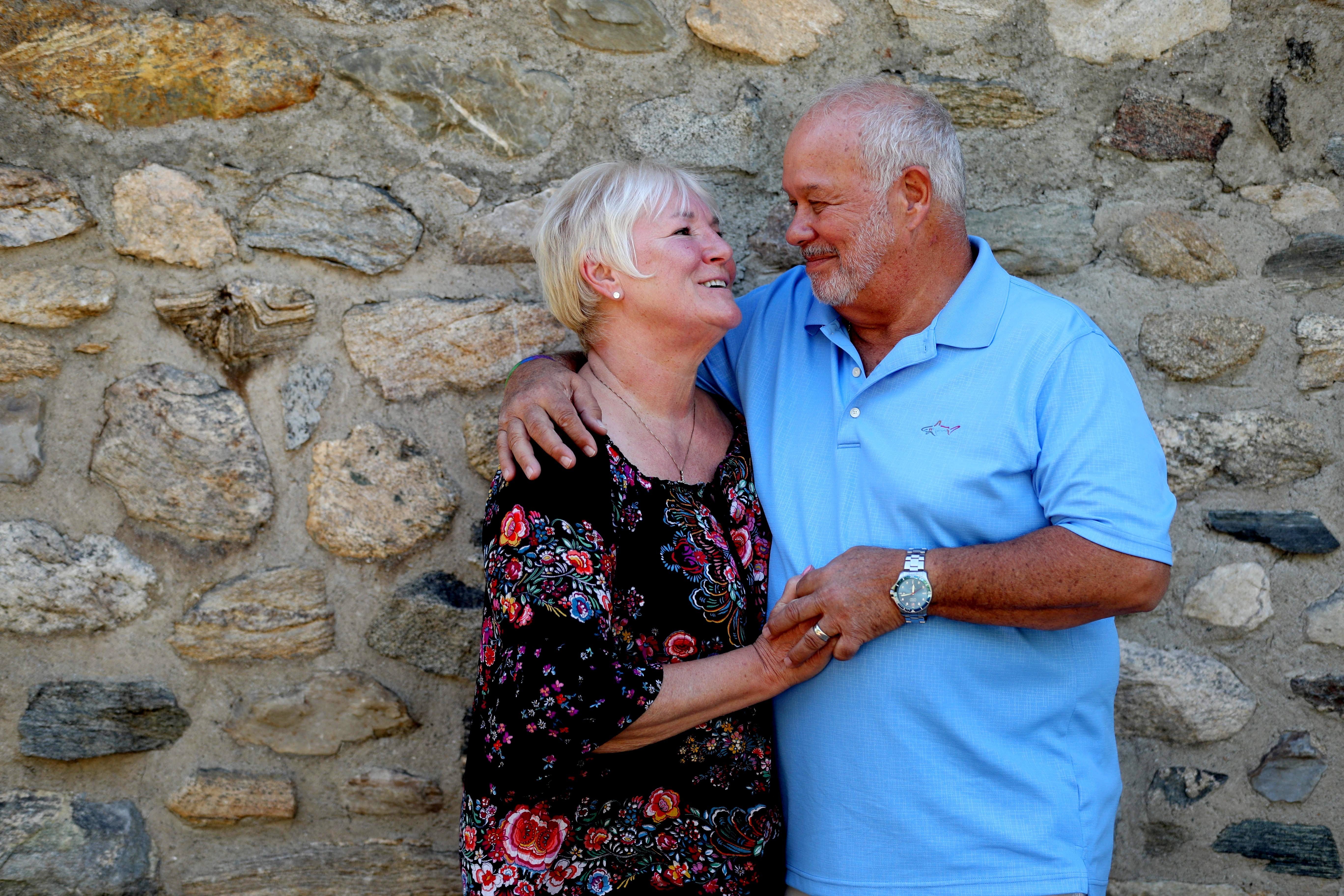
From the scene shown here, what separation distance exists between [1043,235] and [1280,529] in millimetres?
793

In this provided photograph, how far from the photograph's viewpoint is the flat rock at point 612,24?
6.82 ft

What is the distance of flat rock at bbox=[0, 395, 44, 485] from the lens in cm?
195

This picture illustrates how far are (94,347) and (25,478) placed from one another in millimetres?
295

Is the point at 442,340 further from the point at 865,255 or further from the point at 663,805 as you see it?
the point at 663,805

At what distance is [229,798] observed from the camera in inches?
80.1

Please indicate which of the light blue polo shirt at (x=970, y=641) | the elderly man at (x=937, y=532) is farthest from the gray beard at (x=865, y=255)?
the light blue polo shirt at (x=970, y=641)

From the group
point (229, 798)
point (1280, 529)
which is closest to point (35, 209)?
point (229, 798)

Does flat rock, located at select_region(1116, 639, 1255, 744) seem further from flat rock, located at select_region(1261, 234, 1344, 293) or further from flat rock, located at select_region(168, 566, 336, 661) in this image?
flat rock, located at select_region(168, 566, 336, 661)

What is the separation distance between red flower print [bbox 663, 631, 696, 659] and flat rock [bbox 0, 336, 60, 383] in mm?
1370

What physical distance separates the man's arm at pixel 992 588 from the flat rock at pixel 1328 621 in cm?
68

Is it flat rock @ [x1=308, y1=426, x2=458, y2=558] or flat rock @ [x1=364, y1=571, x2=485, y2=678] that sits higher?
flat rock @ [x1=308, y1=426, x2=458, y2=558]

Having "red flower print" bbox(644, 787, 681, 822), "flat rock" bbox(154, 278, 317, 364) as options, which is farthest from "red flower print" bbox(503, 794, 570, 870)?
"flat rock" bbox(154, 278, 317, 364)

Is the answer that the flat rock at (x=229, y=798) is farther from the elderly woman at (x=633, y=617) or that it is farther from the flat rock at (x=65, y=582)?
the elderly woman at (x=633, y=617)

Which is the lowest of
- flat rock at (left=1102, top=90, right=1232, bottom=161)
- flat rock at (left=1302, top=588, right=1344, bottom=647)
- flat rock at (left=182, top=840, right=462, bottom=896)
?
flat rock at (left=182, top=840, right=462, bottom=896)
